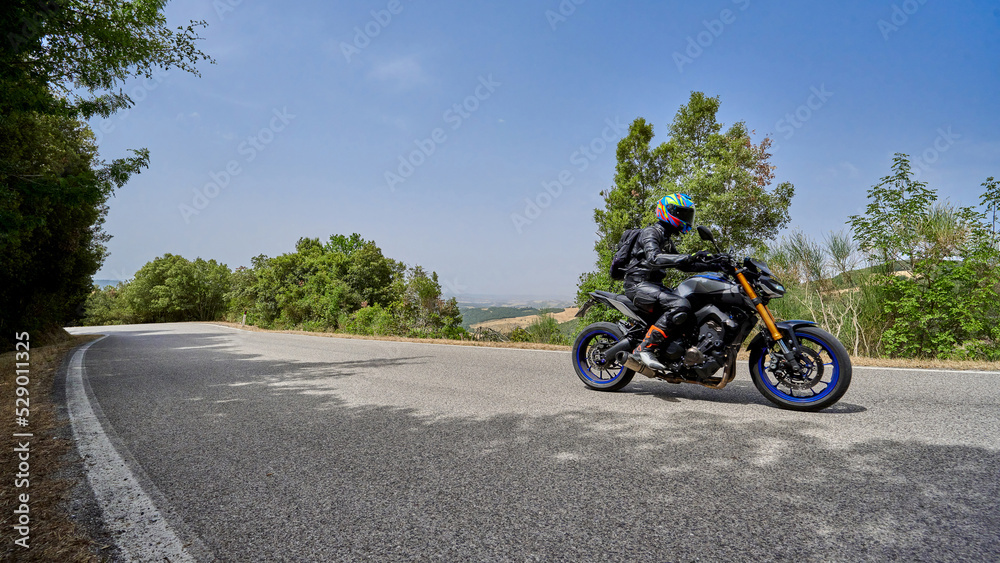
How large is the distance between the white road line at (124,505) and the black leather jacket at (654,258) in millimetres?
3925

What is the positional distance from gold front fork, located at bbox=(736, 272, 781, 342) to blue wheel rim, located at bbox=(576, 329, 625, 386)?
1.37 metres

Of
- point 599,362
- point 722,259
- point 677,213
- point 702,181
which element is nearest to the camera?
point 722,259

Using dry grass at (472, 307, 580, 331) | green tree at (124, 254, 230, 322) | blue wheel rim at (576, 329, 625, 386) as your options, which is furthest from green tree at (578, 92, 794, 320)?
green tree at (124, 254, 230, 322)

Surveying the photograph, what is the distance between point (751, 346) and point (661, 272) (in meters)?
1.08

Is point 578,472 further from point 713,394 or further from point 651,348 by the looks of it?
point 713,394

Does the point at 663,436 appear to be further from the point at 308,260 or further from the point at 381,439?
the point at 308,260

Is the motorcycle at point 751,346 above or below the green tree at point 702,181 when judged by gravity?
below

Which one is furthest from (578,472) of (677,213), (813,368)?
(677,213)

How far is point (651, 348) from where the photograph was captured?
4410 millimetres

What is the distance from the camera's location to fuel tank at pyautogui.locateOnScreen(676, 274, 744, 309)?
13.3 ft

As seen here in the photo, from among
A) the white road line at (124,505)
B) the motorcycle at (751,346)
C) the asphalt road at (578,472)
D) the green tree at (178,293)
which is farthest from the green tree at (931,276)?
the green tree at (178,293)

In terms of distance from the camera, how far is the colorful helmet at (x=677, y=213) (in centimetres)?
454

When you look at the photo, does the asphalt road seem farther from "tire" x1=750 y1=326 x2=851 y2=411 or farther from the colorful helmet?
the colorful helmet

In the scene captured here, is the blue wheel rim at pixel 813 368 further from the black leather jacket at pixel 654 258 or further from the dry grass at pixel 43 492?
the dry grass at pixel 43 492
